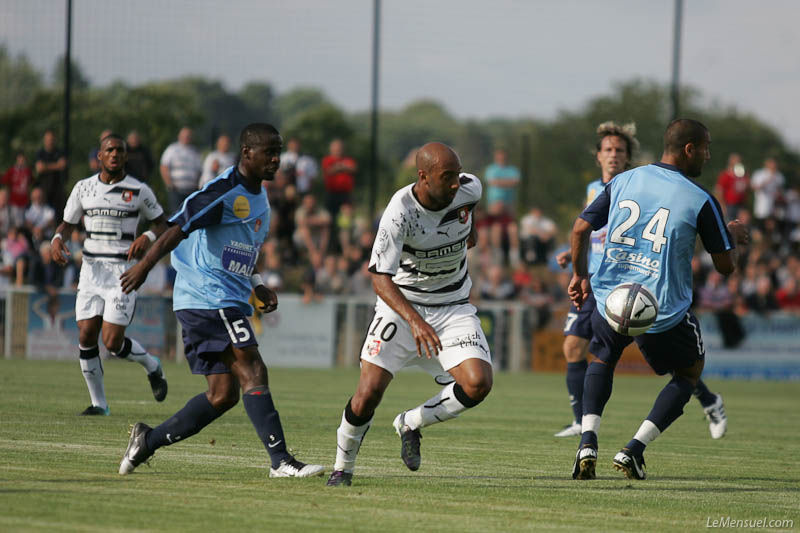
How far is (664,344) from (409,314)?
213 centimetres

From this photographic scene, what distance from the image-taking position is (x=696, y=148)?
24.8 ft

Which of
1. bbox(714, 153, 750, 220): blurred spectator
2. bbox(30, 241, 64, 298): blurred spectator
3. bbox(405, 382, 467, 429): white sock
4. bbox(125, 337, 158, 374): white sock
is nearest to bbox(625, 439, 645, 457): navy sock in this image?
bbox(405, 382, 467, 429): white sock

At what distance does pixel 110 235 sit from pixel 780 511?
713cm

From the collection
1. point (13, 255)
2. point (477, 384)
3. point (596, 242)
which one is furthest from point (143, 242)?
point (13, 255)

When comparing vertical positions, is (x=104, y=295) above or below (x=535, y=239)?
above

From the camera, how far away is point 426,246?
22.6 feet

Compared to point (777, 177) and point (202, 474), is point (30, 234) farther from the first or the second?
point (777, 177)

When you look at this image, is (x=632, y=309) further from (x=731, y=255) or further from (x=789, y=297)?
(x=789, y=297)

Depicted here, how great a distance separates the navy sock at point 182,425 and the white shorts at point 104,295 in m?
4.13

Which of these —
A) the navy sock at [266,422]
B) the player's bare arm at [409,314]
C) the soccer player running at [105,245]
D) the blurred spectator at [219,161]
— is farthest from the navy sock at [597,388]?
the blurred spectator at [219,161]

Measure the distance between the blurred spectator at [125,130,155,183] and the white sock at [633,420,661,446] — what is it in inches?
520

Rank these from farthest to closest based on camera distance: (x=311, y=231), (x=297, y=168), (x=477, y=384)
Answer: (x=311, y=231)
(x=297, y=168)
(x=477, y=384)

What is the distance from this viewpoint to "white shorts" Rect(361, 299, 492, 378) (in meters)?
6.84

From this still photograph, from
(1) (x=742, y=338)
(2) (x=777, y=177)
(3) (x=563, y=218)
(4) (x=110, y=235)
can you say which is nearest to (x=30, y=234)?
(4) (x=110, y=235)
